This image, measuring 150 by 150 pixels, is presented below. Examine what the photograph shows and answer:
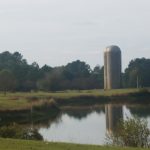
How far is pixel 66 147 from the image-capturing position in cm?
1422

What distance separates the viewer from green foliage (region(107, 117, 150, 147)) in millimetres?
18109

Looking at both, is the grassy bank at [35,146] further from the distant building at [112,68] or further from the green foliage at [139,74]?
the distant building at [112,68]

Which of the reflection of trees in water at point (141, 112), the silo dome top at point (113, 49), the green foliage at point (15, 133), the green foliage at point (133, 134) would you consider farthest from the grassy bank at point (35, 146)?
the silo dome top at point (113, 49)

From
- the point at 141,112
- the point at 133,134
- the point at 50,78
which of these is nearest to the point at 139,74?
the point at 50,78

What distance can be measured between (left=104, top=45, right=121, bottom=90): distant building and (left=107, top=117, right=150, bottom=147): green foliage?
84.0 meters

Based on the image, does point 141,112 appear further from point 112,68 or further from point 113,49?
point 113,49

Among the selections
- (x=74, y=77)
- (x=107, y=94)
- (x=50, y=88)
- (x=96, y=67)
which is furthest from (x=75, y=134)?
(x=96, y=67)

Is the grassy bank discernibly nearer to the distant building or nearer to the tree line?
the tree line

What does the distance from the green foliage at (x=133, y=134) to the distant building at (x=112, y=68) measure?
275 feet

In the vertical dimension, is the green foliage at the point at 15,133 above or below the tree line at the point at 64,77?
below

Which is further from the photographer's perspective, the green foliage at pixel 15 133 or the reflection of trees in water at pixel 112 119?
the reflection of trees in water at pixel 112 119

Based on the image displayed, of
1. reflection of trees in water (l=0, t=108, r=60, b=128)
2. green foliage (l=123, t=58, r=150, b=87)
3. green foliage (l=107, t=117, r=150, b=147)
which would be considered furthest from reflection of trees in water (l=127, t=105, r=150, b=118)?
green foliage (l=123, t=58, r=150, b=87)

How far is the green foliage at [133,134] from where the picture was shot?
18109 millimetres

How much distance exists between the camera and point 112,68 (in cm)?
10706
